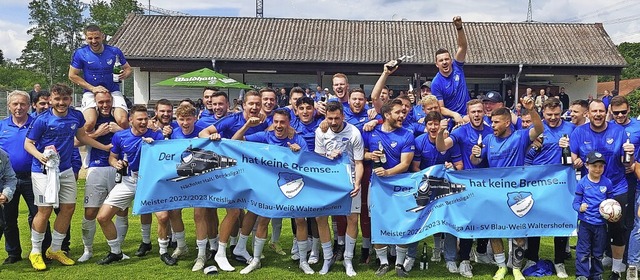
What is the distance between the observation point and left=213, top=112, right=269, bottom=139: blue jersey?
23.0ft

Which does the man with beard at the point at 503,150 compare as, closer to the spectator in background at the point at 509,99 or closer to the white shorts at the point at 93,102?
the white shorts at the point at 93,102

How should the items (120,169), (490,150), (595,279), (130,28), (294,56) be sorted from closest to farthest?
(595,279), (490,150), (120,169), (294,56), (130,28)

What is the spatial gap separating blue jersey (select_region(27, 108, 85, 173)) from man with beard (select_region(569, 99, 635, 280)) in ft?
19.7

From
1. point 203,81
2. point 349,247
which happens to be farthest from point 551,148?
point 203,81

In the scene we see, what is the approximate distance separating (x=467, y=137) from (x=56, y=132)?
496 cm

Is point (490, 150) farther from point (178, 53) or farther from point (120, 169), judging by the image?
point (178, 53)

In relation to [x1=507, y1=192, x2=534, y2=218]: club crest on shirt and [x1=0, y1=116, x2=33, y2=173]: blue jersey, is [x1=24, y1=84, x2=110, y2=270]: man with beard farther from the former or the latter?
[x1=507, y1=192, x2=534, y2=218]: club crest on shirt

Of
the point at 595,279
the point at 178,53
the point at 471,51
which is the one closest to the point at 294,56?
the point at 178,53

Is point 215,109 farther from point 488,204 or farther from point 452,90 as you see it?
Result: point 488,204

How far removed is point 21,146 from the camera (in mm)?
6875

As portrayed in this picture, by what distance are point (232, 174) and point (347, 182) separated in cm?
139

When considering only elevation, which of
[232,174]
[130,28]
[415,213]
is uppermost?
[130,28]

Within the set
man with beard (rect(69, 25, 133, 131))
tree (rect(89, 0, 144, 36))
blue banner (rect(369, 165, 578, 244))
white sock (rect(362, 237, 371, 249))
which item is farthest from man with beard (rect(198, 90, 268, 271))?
tree (rect(89, 0, 144, 36))

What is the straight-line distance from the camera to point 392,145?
6453mm
